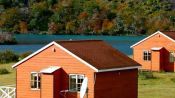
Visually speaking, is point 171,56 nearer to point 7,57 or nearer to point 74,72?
point 7,57

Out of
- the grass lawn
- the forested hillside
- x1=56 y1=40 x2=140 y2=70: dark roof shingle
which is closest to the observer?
x1=56 y1=40 x2=140 y2=70: dark roof shingle

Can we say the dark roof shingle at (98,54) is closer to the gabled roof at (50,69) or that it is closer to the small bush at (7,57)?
the gabled roof at (50,69)

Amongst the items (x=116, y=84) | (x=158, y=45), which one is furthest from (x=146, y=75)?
(x=116, y=84)

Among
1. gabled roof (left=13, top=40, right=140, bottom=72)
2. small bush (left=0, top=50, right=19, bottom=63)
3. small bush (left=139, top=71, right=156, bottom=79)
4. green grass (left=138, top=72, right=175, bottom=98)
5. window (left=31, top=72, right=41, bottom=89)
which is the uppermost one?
gabled roof (left=13, top=40, right=140, bottom=72)

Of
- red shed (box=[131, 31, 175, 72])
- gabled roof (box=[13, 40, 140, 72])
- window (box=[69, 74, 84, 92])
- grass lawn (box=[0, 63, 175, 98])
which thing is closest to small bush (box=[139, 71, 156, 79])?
grass lawn (box=[0, 63, 175, 98])

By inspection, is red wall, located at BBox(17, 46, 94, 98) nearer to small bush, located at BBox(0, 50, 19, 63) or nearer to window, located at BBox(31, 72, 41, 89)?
window, located at BBox(31, 72, 41, 89)

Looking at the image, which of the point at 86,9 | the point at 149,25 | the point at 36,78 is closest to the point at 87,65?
the point at 36,78

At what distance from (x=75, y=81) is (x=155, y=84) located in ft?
47.5

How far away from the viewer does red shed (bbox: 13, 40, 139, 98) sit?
37.8 meters

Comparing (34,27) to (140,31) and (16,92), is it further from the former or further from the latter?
(16,92)

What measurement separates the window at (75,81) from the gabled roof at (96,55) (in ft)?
3.22

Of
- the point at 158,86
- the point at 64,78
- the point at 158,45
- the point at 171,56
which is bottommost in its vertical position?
the point at 158,86

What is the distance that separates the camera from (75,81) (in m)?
38.0

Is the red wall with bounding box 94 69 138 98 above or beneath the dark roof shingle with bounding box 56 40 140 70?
beneath
